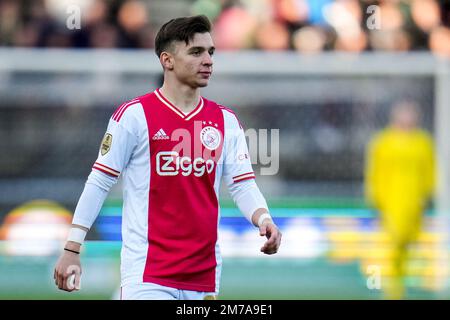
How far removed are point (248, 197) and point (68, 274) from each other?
74 cm

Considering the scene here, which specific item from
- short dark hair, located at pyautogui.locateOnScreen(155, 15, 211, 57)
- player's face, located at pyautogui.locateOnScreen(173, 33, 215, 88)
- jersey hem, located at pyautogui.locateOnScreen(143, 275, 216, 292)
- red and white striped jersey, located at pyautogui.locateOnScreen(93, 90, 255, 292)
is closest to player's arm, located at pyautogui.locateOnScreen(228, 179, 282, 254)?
red and white striped jersey, located at pyautogui.locateOnScreen(93, 90, 255, 292)

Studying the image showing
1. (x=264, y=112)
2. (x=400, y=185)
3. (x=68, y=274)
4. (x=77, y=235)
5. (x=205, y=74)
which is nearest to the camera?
(x=68, y=274)

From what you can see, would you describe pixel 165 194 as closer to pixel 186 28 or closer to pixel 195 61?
pixel 195 61

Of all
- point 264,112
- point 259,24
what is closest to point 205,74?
point 264,112

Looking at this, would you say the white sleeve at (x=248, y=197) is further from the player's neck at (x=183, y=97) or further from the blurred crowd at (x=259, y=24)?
the blurred crowd at (x=259, y=24)

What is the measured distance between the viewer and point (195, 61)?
3.82 metres

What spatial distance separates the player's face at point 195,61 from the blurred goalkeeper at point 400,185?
4.10 m

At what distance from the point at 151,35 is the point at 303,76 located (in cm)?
128

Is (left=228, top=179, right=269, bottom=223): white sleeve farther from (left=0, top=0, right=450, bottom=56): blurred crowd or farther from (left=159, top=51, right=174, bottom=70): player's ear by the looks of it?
(left=0, top=0, right=450, bottom=56): blurred crowd

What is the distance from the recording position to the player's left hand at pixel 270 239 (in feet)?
11.7

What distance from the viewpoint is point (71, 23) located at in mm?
7859

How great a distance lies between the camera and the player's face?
381cm

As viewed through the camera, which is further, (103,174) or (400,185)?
(400,185)
